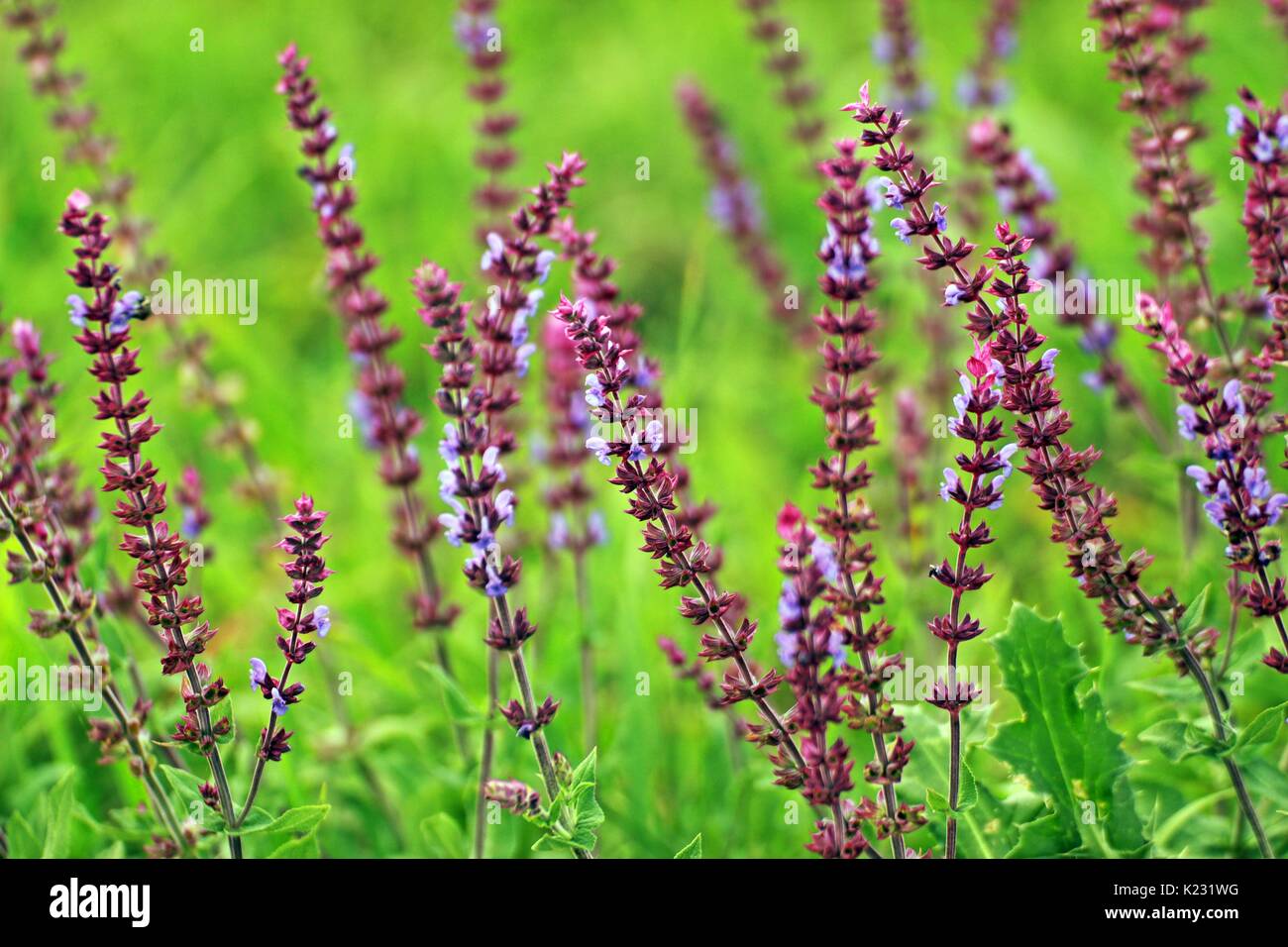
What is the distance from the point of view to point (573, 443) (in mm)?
4383

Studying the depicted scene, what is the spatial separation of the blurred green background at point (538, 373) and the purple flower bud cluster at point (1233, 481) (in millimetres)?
566

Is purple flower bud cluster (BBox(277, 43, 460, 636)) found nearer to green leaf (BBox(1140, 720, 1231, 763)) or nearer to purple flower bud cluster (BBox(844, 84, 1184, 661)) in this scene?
purple flower bud cluster (BBox(844, 84, 1184, 661))

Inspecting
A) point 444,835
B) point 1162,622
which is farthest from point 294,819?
point 1162,622

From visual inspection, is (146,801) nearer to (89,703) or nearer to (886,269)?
(89,703)

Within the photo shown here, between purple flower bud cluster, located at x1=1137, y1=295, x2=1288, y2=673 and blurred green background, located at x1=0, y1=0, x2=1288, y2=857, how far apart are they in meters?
0.57

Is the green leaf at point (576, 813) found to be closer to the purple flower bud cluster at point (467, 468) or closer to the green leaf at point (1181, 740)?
the purple flower bud cluster at point (467, 468)

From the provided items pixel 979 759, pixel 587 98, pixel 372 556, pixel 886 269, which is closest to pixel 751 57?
pixel 587 98

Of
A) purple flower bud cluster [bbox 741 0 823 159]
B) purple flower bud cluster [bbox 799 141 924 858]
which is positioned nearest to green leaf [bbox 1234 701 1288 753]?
purple flower bud cluster [bbox 799 141 924 858]

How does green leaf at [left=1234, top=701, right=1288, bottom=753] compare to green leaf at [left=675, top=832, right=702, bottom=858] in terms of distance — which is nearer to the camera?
green leaf at [left=1234, top=701, right=1288, bottom=753]

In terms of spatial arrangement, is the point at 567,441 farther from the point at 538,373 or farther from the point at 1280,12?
the point at 1280,12

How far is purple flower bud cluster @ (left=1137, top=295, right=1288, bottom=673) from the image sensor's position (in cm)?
284

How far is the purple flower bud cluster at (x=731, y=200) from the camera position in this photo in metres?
5.91

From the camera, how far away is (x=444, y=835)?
3547 millimetres

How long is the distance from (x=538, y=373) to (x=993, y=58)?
102 inches
